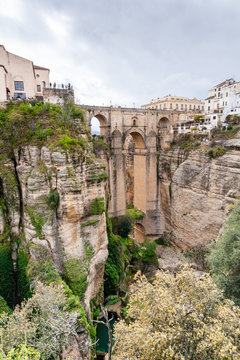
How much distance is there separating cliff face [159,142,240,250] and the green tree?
728 cm

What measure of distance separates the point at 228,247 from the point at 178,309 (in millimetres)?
7007

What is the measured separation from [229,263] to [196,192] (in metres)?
12.1

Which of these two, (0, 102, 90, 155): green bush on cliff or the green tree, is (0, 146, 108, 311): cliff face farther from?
the green tree

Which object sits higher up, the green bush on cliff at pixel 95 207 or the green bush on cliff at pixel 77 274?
the green bush on cliff at pixel 95 207

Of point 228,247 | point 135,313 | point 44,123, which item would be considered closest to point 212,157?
point 228,247

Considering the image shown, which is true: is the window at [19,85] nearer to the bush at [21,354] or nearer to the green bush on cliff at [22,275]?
the green bush on cliff at [22,275]

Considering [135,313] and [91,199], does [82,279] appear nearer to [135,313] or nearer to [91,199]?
[91,199]

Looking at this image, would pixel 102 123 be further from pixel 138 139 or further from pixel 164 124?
pixel 164 124

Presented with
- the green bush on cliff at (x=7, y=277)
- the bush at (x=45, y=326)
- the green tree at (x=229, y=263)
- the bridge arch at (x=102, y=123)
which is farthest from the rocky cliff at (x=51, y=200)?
the bridge arch at (x=102, y=123)

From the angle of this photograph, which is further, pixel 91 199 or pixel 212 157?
pixel 212 157

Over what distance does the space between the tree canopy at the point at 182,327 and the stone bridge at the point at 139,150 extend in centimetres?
1805

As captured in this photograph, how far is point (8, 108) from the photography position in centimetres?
1321

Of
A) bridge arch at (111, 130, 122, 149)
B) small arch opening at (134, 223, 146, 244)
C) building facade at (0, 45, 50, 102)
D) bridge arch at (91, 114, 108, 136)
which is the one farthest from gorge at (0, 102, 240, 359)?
small arch opening at (134, 223, 146, 244)

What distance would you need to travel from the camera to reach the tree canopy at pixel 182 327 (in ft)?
15.5
